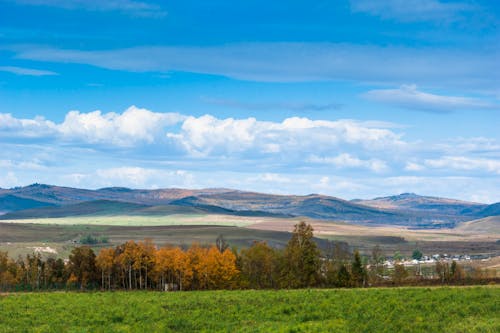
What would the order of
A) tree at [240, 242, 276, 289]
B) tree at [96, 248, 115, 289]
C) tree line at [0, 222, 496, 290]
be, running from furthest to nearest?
tree at [240, 242, 276, 289] → tree at [96, 248, 115, 289] → tree line at [0, 222, 496, 290]

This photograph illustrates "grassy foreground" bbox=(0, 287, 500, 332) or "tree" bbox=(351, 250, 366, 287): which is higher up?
"grassy foreground" bbox=(0, 287, 500, 332)

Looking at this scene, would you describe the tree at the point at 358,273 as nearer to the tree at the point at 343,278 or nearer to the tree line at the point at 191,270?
the tree line at the point at 191,270

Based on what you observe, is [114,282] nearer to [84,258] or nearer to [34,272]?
[84,258]

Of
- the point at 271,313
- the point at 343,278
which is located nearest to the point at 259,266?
the point at 343,278

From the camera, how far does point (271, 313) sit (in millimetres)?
52844

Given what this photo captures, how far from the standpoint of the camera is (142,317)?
174 ft

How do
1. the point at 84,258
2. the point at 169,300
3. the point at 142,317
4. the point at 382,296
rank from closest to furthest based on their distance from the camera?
the point at 142,317 < the point at 382,296 < the point at 169,300 < the point at 84,258

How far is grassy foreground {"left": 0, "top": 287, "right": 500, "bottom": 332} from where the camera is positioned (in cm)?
4431

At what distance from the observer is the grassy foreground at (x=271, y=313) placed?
4431 centimetres

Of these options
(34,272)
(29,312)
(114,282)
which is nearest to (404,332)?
(29,312)

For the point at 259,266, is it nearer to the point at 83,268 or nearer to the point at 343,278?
the point at 343,278

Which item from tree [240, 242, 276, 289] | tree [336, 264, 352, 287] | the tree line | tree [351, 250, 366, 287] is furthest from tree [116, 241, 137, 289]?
tree [351, 250, 366, 287]

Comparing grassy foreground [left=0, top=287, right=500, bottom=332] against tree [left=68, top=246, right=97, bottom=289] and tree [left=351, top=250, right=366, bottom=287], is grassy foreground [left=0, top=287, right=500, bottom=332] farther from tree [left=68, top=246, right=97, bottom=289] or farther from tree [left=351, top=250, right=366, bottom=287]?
tree [left=68, top=246, right=97, bottom=289]

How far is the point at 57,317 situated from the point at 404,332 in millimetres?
27559
